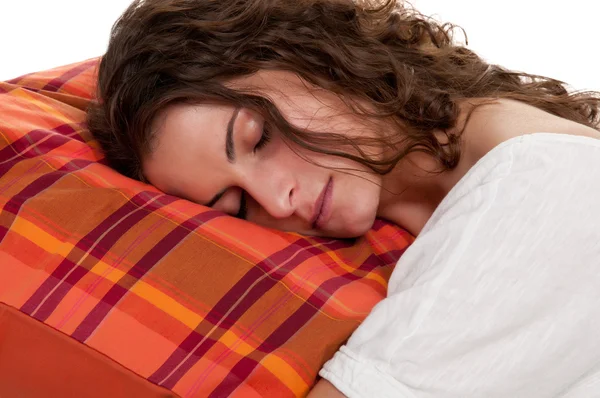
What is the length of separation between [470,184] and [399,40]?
1.79 ft

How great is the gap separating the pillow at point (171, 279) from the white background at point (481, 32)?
1368 millimetres

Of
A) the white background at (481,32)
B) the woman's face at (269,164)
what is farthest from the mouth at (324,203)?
the white background at (481,32)

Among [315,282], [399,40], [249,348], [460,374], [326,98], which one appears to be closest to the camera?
[460,374]

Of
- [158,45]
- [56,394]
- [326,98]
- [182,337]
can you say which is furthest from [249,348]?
[158,45]

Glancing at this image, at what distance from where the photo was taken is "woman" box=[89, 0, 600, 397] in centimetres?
107

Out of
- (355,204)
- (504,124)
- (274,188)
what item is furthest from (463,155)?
(274,188)

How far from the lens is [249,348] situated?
1.15 metres

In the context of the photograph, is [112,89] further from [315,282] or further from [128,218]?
[315,282]

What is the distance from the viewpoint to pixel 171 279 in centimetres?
123

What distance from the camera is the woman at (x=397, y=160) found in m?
1.07

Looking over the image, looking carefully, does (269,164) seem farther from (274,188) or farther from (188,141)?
(188,141)

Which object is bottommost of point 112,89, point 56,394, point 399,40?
point 56,394

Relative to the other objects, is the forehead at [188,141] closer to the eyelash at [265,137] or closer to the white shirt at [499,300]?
the eyelash at [265,137]

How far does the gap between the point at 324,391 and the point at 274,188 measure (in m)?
0.40
